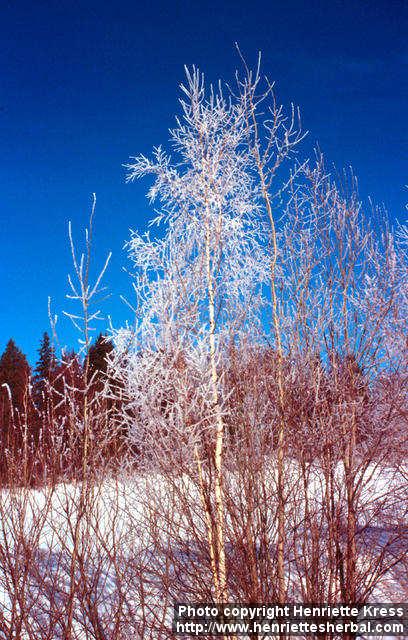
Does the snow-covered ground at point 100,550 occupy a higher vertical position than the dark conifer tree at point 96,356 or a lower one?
lower

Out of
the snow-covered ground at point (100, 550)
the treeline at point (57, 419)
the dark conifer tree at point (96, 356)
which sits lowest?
the snow-covered ground at point (100, 550)

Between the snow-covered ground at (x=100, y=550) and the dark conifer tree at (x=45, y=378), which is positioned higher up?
the dark conifer tree at (x=45, y=378)

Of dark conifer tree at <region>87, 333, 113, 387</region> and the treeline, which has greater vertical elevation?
dark conifer tree at <region>87, 333, 113, 387</region>

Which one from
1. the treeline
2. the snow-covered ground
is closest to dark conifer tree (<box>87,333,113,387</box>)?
the treeline

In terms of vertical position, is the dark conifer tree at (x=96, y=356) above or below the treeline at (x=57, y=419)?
above

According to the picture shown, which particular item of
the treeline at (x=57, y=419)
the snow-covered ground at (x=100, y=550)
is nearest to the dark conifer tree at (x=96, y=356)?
the treeline at (x=57, y=419)

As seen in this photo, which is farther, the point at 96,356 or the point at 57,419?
the point at 96,356

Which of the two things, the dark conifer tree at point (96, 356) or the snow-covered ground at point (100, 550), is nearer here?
the snow-covered ground at point (100, 550)

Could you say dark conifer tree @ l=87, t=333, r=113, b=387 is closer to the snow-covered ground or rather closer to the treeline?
the treeline

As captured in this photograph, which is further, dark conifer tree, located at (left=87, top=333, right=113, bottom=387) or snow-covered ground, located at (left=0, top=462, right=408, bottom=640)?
dark conifer tree, located at (left=87, top=333, right=113, bottom=387)

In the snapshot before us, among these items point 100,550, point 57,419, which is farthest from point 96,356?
point 100,550

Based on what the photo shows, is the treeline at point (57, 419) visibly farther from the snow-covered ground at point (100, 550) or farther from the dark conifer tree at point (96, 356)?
the snow-covered ground at point (100, 550)

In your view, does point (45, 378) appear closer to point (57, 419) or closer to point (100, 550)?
point (57, 419)

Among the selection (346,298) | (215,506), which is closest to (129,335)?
(215,506)
